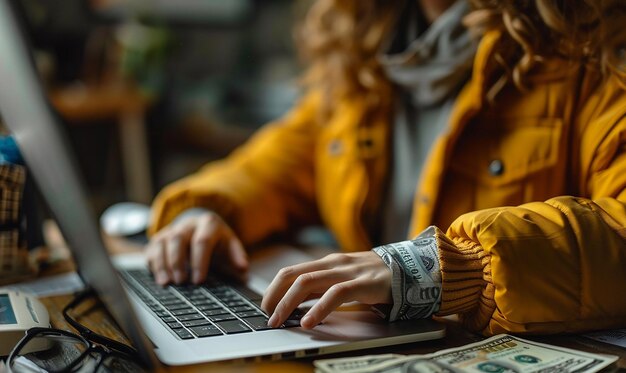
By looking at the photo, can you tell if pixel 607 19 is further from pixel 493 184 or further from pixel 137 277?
pixel 137 277

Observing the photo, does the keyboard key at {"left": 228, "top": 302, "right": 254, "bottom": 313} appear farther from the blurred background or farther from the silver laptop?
the blurred background

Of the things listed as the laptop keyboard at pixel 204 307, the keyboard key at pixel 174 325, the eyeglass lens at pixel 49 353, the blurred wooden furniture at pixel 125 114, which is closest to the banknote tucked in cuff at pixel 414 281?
the laptop keyboard at pixel 204 307

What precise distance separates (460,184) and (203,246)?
0.37 m

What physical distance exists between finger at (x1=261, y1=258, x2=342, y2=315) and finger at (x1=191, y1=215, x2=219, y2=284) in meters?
0.21

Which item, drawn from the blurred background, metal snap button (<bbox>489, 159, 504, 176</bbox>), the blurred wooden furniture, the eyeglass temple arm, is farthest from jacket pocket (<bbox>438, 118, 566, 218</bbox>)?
the blurred wooden furniture

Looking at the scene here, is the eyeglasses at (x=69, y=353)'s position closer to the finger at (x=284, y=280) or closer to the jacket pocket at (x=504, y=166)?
the finger at (x=284, y=280)

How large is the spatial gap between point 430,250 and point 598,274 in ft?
0.54

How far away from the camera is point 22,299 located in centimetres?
82

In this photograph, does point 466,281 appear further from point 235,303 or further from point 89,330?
point 89,330

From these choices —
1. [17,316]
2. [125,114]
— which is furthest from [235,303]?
[125,114]

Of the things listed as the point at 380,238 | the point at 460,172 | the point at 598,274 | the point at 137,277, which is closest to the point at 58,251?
the point at 137,277

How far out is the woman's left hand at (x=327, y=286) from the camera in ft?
2.33

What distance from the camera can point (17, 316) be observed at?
751mm

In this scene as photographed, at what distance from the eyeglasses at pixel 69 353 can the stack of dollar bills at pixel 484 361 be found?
0.63ft
